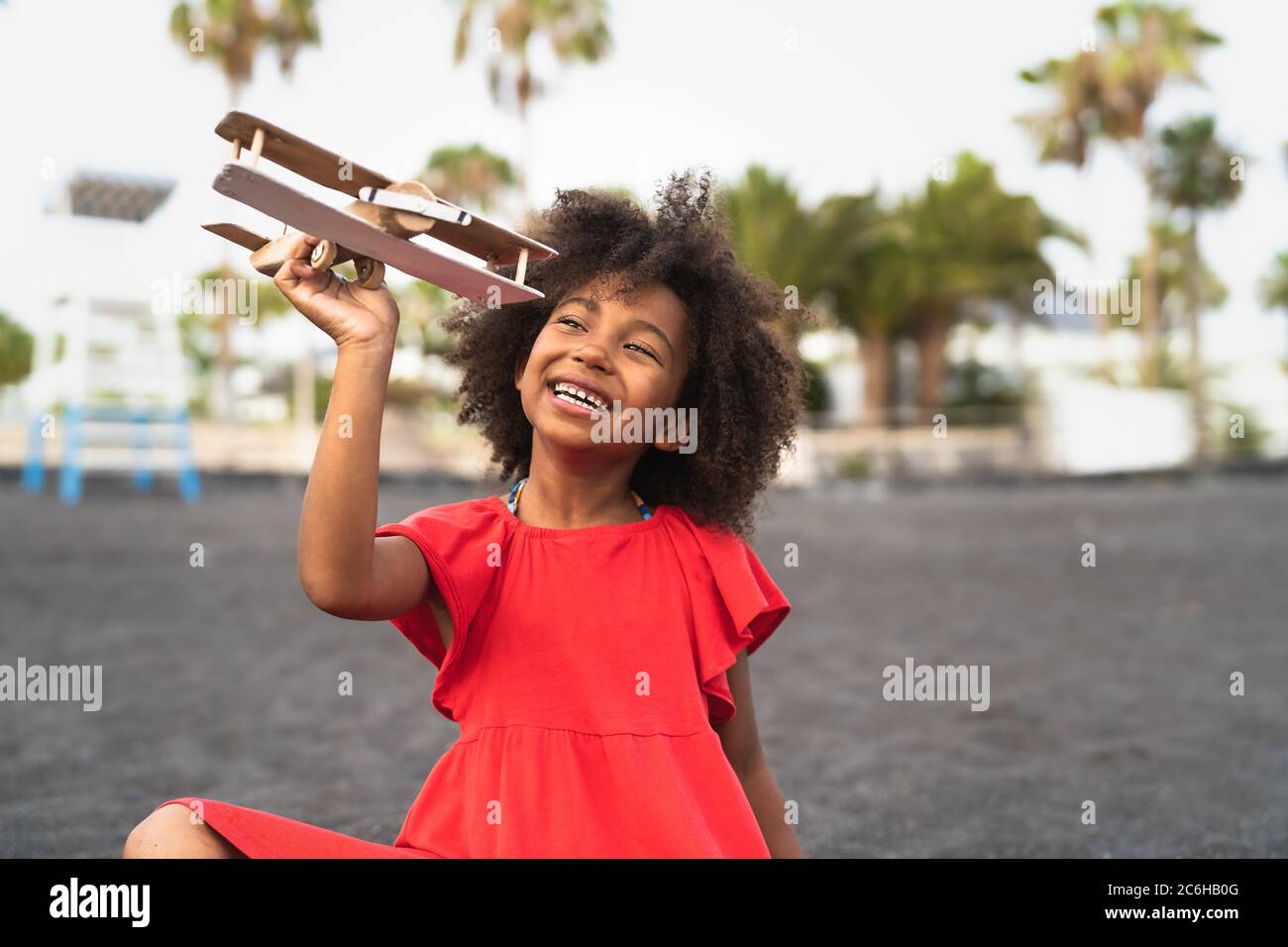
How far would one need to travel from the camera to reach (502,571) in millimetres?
1868

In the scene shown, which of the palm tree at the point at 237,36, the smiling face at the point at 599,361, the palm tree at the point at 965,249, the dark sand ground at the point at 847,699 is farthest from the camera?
the palm tree at the point at 965,249

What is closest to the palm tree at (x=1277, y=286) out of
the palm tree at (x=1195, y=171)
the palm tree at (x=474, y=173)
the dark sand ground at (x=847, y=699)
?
the palm tree at (x=1195, y=171)

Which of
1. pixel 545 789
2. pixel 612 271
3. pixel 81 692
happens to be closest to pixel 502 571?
pixel 545 789

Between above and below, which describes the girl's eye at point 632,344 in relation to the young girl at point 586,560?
above

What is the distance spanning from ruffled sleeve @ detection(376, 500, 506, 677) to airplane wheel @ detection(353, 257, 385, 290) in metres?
0.34

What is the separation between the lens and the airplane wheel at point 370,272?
62.3 inches

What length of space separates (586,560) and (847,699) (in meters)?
3.32

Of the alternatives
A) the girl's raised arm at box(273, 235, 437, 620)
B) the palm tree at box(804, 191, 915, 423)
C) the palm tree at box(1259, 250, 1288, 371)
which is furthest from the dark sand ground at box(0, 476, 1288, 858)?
the palm tree at box(1259, 250, 1288, 371)

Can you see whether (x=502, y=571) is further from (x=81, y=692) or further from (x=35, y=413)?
(x=35, y=413)

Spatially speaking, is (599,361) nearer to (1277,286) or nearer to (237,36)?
(237,36)

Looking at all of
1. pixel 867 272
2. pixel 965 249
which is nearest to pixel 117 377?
pixel 867 272

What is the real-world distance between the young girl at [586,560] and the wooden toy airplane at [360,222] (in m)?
0.07

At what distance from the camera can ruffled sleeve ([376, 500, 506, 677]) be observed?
1.78m

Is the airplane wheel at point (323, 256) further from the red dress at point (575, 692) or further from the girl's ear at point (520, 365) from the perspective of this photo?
the girl's ear at point (520, 365)
